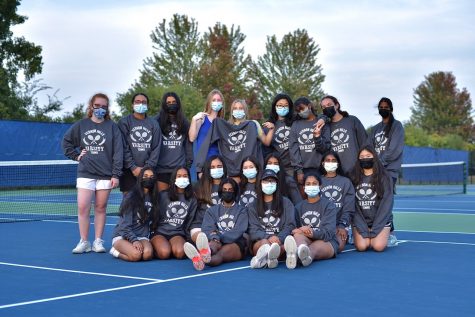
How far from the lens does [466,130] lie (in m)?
69.1

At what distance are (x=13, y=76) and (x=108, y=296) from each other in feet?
98.7

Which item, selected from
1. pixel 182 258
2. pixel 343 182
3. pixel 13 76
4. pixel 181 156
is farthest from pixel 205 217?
pixel 13 76

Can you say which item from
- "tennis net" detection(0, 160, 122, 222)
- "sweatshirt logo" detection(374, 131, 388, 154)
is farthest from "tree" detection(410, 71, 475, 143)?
"sweatshirt logo" detection(374, 131, 388, 154)

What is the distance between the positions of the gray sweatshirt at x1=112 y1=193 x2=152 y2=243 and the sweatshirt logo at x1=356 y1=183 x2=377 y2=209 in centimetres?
239

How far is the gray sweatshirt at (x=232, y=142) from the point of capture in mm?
8820

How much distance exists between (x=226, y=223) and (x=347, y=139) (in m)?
1.94

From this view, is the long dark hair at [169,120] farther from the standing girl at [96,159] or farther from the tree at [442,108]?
the tree at [442,108]

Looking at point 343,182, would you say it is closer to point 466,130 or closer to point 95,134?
point 95,134

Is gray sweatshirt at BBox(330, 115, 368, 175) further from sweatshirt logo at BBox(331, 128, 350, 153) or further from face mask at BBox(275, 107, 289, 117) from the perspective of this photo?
face mask at BBox(275, 107, 289, 117)

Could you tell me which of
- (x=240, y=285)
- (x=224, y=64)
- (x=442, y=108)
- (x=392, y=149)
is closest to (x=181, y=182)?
(x=240, y=285)

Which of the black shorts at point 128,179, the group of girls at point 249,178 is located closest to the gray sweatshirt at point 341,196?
the group of girls at point 249,178

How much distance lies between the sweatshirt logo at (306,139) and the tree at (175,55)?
1598 inches

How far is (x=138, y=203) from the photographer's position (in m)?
8.28

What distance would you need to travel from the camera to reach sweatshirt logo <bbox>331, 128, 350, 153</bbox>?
909 cm
